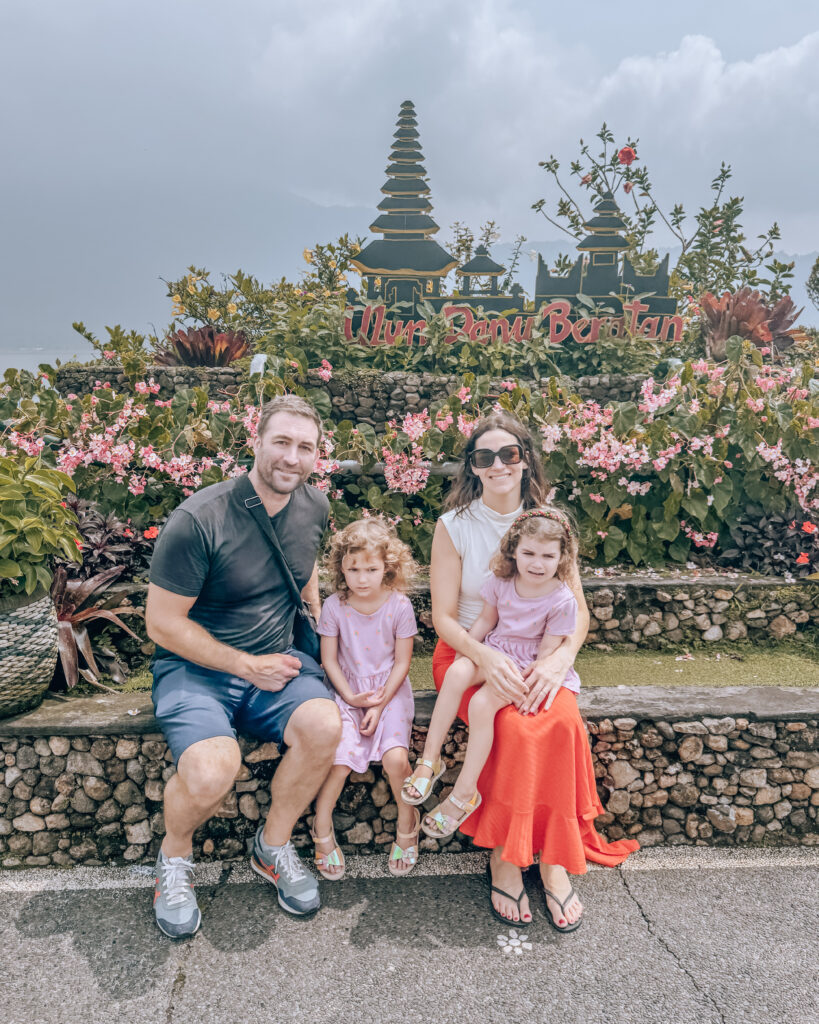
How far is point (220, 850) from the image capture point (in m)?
2.77

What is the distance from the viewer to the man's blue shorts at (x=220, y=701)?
8.02 ft

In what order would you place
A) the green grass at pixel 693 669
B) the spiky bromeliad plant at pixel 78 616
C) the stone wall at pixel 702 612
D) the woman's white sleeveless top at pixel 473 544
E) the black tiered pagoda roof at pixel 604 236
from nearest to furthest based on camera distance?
1. the woman's white sleeveless top at pixel 473 544
2. the spiky bromeliad plant at pixel 78 616
3. the green grass at pixel 693 669
4. the stone wall at pixel 702 612
5. the black tiered pagoda roof at pixel 604 236

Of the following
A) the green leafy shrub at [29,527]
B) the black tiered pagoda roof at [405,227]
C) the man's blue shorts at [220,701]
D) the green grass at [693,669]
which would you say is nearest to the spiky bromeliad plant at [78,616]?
the green leafy shrub at [29,527]

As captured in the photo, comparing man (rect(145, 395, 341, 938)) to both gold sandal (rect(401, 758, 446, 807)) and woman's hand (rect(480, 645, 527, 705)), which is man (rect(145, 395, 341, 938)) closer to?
gold sandal (rect(401, 758, 446, 807))

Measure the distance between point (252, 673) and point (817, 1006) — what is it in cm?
196

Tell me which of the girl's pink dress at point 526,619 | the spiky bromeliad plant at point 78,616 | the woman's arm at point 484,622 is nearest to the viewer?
the girl's pink dress at point 526,619

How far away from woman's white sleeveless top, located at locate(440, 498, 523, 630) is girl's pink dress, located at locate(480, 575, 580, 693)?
95 mm

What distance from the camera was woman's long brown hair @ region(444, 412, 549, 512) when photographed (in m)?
2.91

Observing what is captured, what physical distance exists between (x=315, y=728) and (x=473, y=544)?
3.00ft

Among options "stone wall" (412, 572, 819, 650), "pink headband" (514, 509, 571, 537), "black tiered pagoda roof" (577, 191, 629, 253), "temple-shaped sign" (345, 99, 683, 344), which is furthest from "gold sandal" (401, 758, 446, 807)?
"black tiered pagoda roof" (577, 191, 629, 253)

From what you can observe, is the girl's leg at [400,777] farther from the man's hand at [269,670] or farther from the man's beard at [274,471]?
the man's beard at [274,471]

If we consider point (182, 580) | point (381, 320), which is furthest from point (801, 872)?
point (381, 320)

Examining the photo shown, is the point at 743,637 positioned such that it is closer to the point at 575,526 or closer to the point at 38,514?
the point at 575,526

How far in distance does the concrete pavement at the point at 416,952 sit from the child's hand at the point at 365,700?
1.99 feet
